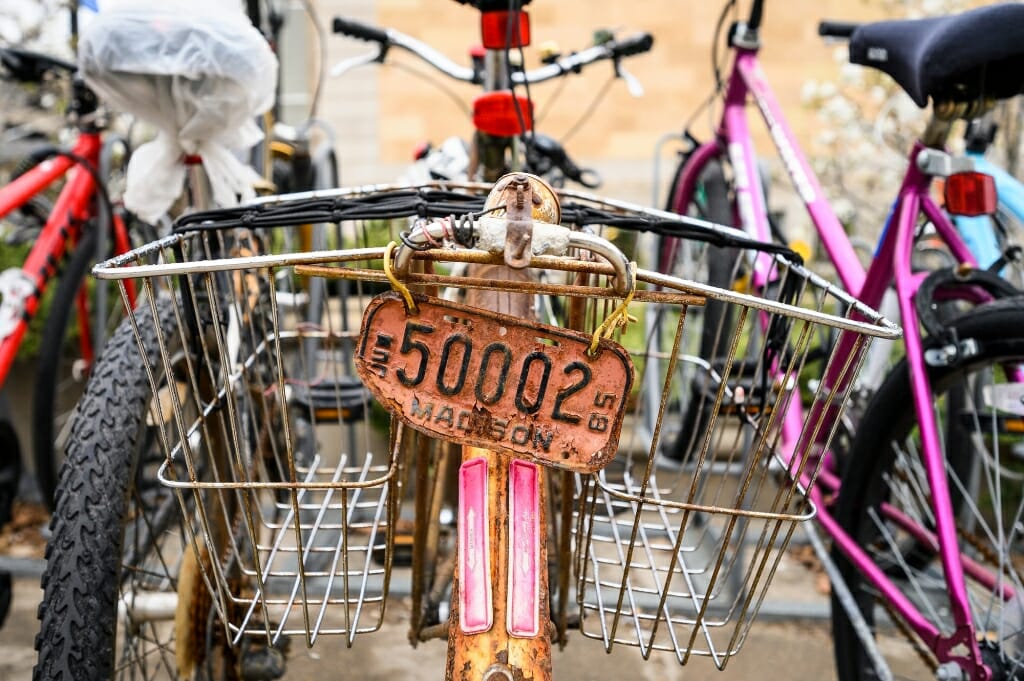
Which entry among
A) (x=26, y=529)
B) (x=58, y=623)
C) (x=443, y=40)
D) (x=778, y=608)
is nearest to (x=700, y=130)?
(x=443, y=40)

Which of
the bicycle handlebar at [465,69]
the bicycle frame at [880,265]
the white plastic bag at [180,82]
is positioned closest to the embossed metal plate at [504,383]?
the bicycle frame at [880,265]

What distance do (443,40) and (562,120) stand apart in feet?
3.16

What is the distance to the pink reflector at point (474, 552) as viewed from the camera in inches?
38.8

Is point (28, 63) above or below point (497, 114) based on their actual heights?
above

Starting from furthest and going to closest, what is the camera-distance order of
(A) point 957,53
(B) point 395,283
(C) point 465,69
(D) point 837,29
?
(C) point 465,69
(D) point 837,29
(A) point 957,53
(B) point 395,283

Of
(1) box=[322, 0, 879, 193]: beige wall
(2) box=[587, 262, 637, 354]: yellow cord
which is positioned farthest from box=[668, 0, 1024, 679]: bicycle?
(1) box=[322, 0, 879, 193]: beige wall

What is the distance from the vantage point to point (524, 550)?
102 cm

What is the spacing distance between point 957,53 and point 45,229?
2173 millimetres

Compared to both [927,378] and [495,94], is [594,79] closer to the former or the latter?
[495,94]

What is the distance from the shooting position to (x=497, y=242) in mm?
892

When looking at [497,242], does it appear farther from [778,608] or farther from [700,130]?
[700,130]

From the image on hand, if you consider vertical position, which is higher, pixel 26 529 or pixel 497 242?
pixel 497 242

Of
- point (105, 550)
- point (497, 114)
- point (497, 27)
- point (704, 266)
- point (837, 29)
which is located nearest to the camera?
point (105, 550)

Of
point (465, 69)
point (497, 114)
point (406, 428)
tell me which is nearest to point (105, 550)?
point (406, 428)
